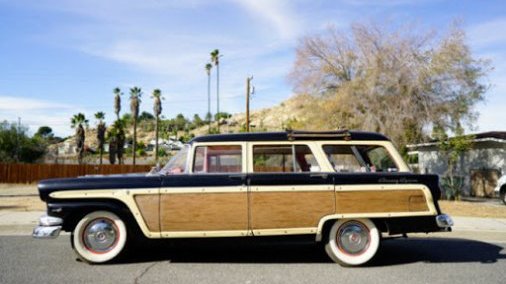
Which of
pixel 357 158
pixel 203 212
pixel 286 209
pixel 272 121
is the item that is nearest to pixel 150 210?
pixel 203 212

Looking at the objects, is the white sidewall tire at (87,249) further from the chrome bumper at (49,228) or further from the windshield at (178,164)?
the windshield at (178,164)

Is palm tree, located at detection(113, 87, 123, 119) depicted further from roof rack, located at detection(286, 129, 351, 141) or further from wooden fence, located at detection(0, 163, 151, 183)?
roof rack, located at detection(286, 129, 351, 141)

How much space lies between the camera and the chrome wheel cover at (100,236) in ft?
22.5

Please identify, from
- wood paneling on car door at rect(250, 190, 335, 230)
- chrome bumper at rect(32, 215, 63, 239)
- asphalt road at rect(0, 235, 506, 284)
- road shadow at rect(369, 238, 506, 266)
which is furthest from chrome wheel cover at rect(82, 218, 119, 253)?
road shadow at rect(369, 238, 506, 266)

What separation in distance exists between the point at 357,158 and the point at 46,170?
1420 inches

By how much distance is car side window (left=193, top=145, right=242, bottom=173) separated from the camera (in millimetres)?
7027

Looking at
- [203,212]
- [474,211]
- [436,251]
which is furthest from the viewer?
[474,211]

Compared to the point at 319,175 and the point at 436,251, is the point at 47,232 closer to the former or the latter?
the point at 319,175

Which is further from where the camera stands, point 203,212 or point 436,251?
point 436,251

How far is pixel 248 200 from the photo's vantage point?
6.79m

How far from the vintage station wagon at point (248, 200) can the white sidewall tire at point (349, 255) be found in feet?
0.05

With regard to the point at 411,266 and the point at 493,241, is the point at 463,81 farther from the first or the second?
the point at 411,266

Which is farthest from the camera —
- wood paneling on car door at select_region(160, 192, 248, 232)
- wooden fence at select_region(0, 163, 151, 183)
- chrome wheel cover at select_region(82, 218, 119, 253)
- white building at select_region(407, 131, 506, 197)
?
wooden fence at select_region(0, 163, 151, 183)

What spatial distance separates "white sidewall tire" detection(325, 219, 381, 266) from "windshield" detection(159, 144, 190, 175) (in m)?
2.37
